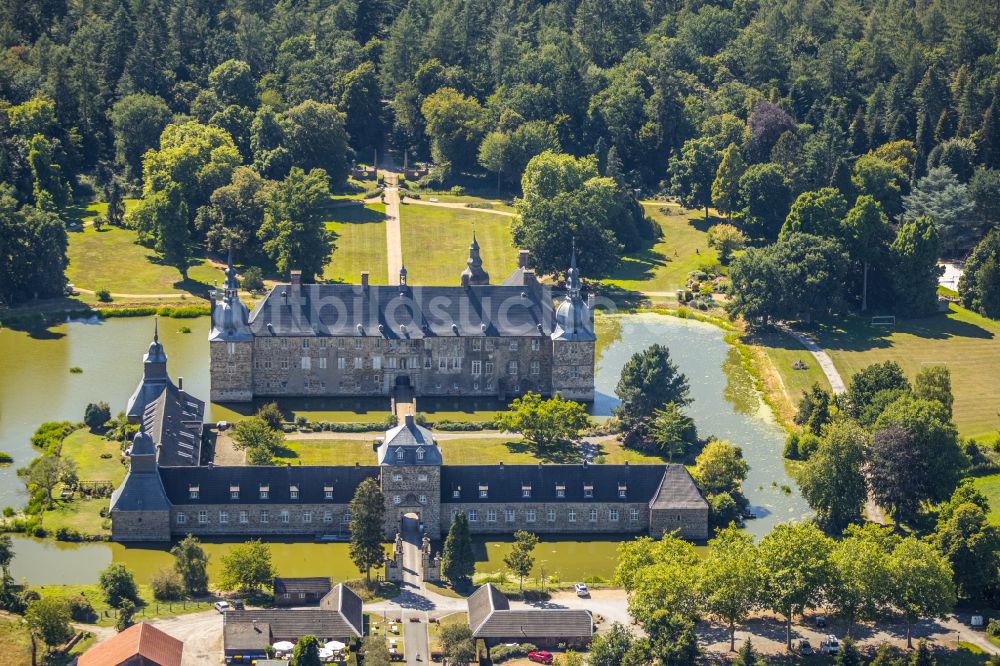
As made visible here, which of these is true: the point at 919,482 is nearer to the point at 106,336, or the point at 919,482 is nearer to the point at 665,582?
the point at 665,582

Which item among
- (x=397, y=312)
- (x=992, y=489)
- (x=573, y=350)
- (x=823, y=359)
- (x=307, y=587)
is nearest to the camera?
(x=307, y=587)

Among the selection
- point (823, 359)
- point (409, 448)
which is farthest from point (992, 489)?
point (409, 448)

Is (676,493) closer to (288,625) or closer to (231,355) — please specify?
(288,625)

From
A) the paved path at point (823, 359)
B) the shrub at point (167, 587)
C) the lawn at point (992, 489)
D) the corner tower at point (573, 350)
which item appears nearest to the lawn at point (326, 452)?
the corner tower at point (573, 350)

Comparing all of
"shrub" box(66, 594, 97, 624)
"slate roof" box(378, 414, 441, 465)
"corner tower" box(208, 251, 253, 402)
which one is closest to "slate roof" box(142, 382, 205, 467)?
"corner tower" box(208, 251, 253, 402)

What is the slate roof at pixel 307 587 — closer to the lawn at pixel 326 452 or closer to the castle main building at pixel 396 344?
the lawn at pixel 326 452

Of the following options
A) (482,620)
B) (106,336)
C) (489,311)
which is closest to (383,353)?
(489,311)
